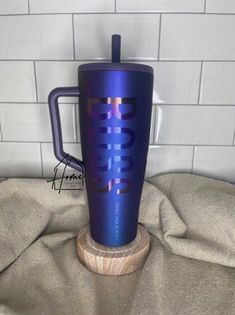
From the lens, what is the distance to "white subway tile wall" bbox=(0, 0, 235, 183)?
1.76ft

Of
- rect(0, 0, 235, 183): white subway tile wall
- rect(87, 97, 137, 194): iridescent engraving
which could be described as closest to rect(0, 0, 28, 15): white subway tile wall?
rect(0, 0, 235, 183): white subway tile wall

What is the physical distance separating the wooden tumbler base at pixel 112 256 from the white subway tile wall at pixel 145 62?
0.20 metres

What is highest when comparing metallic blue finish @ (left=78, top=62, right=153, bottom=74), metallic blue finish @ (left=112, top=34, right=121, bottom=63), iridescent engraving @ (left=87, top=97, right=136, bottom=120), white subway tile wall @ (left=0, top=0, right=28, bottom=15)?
white subway tile wall @ (left=0, top=0, right=28, bottom=15)

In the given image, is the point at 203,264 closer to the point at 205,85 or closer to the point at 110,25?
the point at 205,85

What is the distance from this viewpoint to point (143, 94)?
399mm

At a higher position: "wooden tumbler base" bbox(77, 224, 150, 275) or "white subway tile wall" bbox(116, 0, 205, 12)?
"white subway tile wall" bbox(116, 0, 205, 12)

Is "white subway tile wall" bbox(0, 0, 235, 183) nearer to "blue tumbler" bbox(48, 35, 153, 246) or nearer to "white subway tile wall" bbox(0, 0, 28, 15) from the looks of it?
"white subway tile wall" bbox(0, 0, 28, 15)

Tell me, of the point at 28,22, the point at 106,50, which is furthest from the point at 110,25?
the point at 28,22

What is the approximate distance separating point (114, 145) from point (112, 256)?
0.59ft

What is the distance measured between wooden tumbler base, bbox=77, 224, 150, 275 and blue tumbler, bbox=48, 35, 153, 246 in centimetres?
1

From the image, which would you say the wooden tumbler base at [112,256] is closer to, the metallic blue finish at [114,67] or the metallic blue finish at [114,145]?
the metallic blue finish at [114,145]

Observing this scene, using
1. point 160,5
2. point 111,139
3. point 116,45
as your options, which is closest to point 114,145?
point 111,139

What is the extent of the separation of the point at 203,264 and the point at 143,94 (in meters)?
0.30

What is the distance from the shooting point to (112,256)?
1.50 feet
